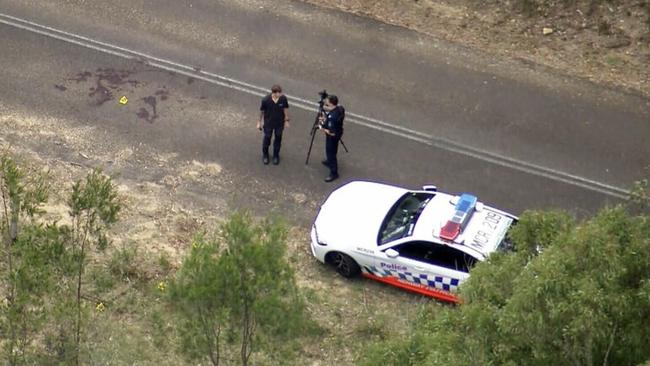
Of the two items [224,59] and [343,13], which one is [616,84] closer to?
[343,13]

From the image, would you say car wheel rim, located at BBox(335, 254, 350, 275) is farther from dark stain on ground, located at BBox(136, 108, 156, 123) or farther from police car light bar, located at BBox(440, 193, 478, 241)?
dark stain on ground, located at BBox(136, 108, 156, 123)

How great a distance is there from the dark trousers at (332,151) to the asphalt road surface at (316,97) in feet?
0.77

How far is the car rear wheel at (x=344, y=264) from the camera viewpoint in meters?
15.0

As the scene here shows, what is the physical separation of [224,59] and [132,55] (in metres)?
1.59

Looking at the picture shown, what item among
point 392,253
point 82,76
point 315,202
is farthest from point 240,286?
point 82,76

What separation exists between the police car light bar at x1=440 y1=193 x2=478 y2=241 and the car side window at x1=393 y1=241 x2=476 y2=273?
17cm

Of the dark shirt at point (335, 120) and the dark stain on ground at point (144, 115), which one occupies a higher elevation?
the dark shirt at point (335, 120)

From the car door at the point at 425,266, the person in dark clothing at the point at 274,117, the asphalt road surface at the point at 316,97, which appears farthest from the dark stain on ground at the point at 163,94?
the car door at the point at 425,266

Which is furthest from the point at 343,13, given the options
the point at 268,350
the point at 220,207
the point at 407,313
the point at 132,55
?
the point at 268,350

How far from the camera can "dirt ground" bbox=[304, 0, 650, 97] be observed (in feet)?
64.3

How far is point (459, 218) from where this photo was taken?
14516 mm

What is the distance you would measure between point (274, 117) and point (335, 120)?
1.02 m

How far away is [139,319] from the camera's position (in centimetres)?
1446

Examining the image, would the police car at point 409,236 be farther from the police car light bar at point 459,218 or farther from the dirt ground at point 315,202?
the dirt ground at point 315,202
